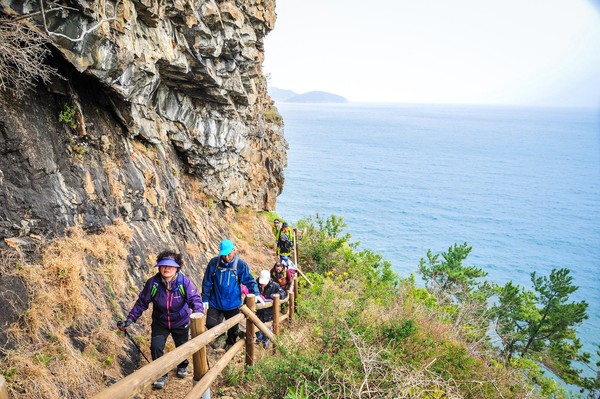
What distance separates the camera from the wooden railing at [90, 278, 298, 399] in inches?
108

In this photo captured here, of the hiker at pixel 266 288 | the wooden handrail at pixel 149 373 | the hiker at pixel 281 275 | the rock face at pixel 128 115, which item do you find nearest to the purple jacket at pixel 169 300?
the wooden handrail at pixel 149 373

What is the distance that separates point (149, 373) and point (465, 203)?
6462cm

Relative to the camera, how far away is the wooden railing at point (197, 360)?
8.98 ft

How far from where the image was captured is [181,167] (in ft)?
49.3

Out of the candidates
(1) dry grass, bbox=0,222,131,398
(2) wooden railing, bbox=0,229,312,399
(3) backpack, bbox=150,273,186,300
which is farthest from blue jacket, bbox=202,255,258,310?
(1) dry grass, bbox=0,222,131,398

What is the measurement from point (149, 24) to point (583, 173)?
103 metres

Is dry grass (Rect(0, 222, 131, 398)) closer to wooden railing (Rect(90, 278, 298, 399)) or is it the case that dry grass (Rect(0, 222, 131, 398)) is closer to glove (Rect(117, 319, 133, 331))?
glove (Rect(117, 319, 133, 331))

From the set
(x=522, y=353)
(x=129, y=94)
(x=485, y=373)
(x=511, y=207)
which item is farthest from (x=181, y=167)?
(x=511, y=207)

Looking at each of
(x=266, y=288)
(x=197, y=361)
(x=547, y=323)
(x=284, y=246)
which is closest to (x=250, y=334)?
(x=197, y=361)

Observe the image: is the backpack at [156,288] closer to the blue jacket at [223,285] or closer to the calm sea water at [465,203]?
the blue jacket at [223,285]

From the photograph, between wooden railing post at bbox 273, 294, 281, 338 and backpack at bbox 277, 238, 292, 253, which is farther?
backpack at bbox 277, 238, 292, 253

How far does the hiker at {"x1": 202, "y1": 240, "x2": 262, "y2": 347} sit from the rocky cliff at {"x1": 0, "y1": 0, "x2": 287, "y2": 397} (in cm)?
187

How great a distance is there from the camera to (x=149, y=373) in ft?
10.1

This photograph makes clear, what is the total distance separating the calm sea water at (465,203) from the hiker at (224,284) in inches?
1284
